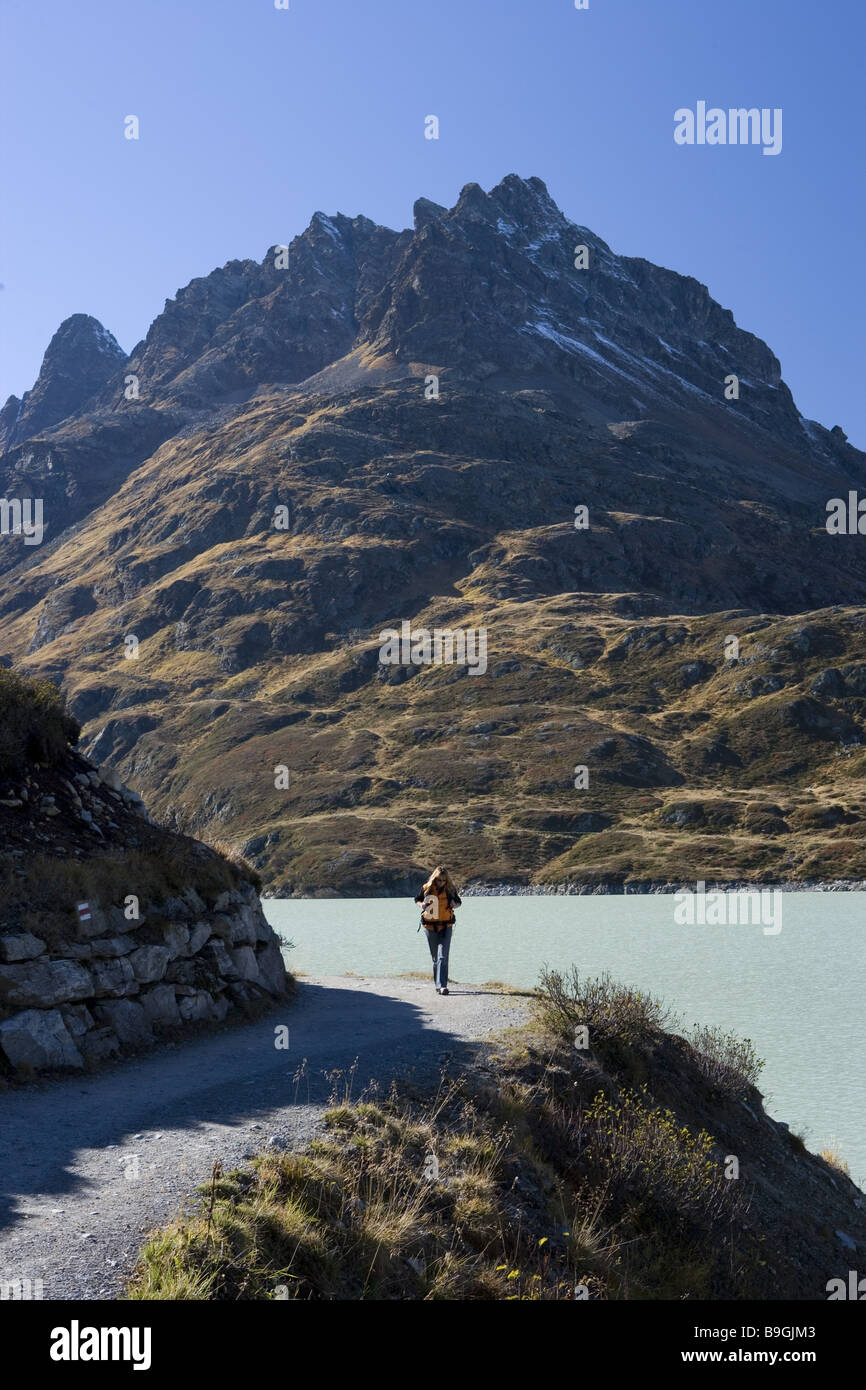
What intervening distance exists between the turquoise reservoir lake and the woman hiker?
7.47m

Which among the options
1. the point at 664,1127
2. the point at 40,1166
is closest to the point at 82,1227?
the point at 40,1166

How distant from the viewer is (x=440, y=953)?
71.8 feet

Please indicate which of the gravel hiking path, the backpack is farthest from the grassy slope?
the backpack

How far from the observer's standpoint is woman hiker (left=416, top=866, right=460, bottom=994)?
71.3ft

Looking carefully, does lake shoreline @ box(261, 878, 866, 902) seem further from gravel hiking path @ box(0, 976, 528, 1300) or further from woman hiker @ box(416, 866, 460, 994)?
gravel hiking path @ box(0, 976, 528, 1300)

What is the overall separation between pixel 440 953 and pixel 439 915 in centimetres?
87

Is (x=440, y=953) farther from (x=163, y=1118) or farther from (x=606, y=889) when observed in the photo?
(x=606, y=889)

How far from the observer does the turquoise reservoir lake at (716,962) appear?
76.5 feet

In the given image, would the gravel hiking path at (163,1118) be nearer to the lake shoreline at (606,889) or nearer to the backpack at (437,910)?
the backpack at (437,910)

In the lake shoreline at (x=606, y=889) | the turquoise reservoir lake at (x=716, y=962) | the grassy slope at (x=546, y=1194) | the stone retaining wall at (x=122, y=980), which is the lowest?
the lake shoreline at (x=606, y=889)

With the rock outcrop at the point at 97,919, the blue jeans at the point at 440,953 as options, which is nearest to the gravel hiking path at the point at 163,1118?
the rock outcrop at the point at 97,919

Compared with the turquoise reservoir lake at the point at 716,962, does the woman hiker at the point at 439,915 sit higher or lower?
higher

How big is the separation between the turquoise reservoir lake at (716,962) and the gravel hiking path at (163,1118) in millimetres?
8419
